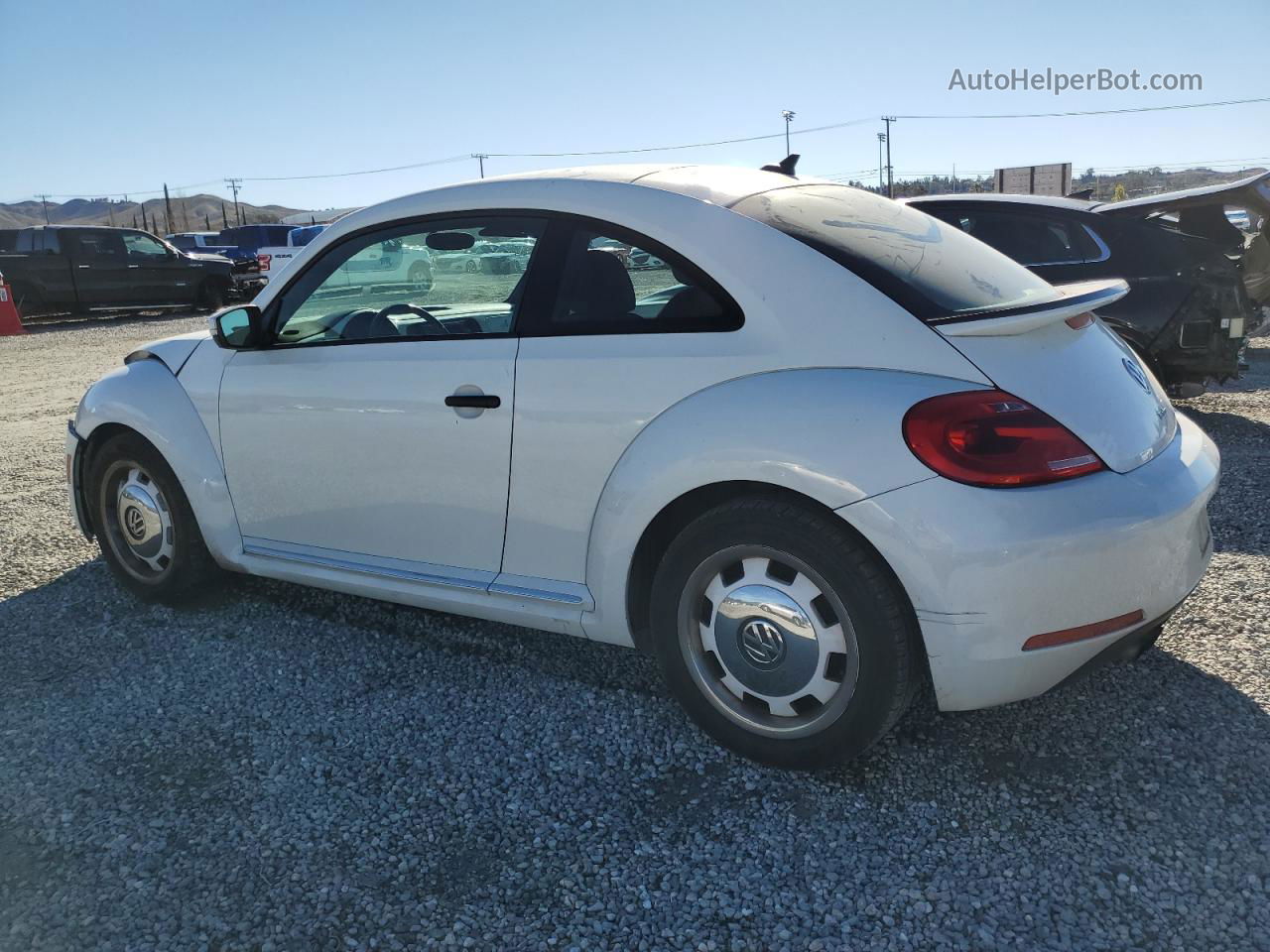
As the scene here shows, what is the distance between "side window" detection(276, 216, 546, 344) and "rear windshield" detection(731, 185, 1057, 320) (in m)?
0.81

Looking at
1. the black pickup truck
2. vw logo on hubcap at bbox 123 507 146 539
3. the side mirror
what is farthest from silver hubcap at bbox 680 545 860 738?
the black pickup truck

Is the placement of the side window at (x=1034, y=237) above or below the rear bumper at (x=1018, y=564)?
above

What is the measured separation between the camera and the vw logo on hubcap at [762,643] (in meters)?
2.72

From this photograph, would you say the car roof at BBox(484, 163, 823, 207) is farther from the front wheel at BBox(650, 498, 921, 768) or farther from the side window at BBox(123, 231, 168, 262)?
the side window at BBox(123, 231, 168, 262)

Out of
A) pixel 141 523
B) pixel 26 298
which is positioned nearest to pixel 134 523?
pixel 141 523

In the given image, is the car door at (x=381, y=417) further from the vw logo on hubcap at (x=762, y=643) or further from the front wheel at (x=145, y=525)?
the vw logo on hubcap at (x=762, y=643)

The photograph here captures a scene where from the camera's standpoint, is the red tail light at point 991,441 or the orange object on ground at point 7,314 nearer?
the red tail light at point 991,441

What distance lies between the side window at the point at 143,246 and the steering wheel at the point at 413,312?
738 inches

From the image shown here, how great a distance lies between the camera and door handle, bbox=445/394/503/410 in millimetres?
3125

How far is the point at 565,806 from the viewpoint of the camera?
2.76 meters

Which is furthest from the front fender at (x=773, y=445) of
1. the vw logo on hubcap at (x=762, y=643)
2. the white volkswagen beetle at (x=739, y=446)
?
the vw logo on hubcap at (x=762, y=643)

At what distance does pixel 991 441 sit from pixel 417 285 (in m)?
2.05

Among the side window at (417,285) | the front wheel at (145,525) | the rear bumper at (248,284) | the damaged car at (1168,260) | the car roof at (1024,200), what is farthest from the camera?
the rear bumper at (248,284)

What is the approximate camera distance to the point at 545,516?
3094 millimetres
